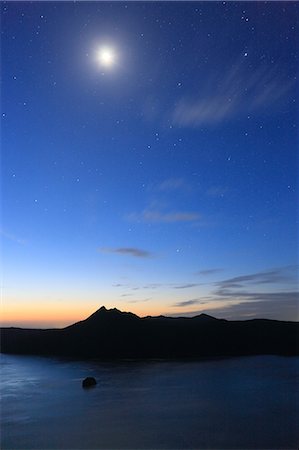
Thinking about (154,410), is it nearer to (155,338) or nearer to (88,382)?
(88,382)

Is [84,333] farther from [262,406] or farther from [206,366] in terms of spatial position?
[262,406]

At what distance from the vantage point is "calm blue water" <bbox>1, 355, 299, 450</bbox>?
78.2 feet

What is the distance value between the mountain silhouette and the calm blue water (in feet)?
116

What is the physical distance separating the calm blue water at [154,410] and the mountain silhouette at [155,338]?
35.3 m

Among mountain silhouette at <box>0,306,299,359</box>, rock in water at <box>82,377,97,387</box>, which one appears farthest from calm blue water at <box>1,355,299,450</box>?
mountain silhouette at <box>0,306,299,359</box>

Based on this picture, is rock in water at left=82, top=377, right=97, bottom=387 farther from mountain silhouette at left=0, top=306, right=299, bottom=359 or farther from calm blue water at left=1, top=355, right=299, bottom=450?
mountain silhouette at left=0, top=306, right=299, bottom=359

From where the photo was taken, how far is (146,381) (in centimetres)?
4934

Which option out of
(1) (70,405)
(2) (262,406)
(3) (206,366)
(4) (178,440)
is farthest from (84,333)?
(4) (178,440)

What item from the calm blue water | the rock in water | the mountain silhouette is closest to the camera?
the calm blue water

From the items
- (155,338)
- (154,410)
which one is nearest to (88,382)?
(154,410)

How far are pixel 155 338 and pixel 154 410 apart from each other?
70.5m

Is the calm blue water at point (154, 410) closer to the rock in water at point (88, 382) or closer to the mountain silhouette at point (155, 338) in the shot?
the rock in water at point (88, 382)

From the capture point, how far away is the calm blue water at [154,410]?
23828mm

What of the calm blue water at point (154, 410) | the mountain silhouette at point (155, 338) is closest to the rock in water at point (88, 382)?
the calm blue water at point (154, 410)
